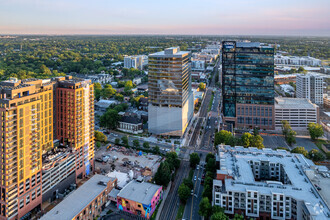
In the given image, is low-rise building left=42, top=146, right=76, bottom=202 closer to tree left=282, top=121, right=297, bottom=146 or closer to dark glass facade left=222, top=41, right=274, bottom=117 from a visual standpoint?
tree left=282, top=121, right=297, bottom=146

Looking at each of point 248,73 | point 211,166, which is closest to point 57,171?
point 211,166

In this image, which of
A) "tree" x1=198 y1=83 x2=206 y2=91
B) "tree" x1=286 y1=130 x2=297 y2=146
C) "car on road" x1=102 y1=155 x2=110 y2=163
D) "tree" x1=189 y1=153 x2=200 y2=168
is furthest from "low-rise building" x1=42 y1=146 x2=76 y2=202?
"tree" x1=198 y1=83 x2=206 y2=91

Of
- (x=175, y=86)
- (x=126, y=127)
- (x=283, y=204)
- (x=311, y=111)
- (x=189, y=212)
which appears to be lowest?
(x=189, y=212)

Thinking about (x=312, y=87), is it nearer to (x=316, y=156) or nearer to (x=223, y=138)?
(x=316, y=156)

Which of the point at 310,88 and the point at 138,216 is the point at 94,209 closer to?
the point at 138,216

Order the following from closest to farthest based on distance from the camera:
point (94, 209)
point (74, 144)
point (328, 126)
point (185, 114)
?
point (94, 209) < point (74, 144) < point (185, 114) < point (328, 126)

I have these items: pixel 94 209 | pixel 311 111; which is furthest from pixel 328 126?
pixel 94 209
